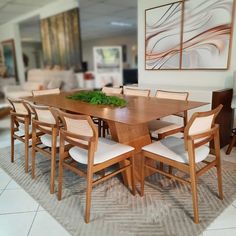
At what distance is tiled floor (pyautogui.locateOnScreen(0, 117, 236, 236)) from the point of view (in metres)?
1.61

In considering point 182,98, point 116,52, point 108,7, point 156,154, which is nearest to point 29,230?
point 156,154

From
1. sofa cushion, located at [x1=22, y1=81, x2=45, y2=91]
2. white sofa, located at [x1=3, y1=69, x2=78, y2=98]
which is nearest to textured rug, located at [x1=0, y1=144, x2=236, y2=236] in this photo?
white sofa, located at [x1=3, y1=69, x2=78, y2=98]

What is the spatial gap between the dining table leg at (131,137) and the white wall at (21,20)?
3855 millimetres

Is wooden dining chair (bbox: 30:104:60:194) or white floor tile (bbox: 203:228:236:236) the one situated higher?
wooden dining chair (bbox: 30:104:60:194)

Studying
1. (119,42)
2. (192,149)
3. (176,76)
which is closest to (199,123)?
(192,149)

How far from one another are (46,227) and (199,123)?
135 centimetres

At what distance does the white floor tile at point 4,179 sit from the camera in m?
2.29

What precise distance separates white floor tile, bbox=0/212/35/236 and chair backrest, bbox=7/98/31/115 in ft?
3.37

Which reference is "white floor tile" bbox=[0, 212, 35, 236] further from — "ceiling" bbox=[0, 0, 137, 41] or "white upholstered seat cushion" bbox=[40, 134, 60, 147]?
"ceiling" bbox=[0, 0, 137, 41]

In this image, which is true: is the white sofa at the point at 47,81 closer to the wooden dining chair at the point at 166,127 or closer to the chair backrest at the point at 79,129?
the wooden dining chair at the point at 166,127

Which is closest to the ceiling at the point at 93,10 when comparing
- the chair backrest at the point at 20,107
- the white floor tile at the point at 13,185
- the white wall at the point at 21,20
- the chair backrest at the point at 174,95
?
the white wall at the point at 21,20

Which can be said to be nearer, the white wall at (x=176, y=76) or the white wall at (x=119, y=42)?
the white wall at (x=176, y=76)

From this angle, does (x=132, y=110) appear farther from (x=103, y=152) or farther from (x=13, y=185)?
(x=13, y=185)

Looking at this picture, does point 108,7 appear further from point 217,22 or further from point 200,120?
point 200,120
